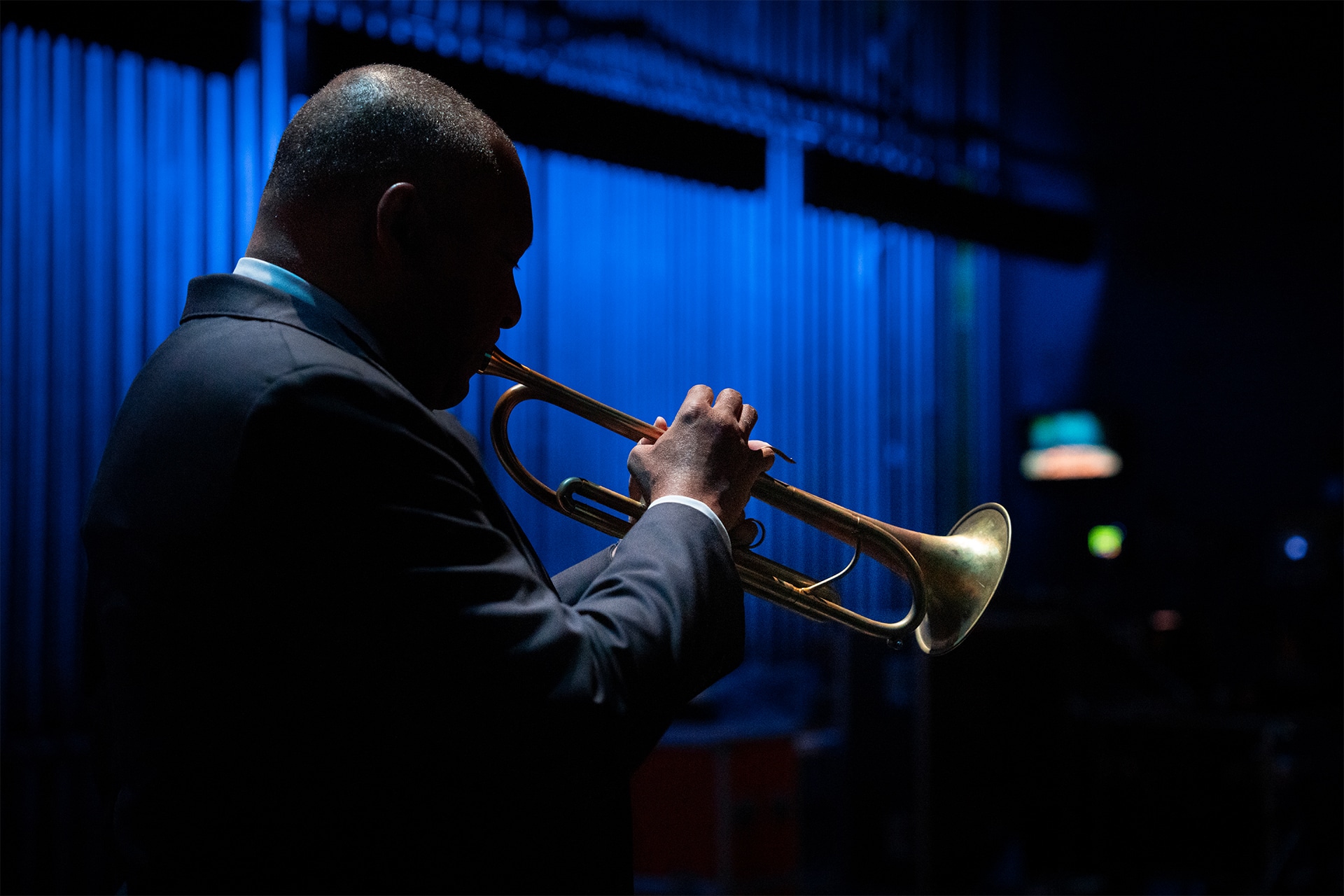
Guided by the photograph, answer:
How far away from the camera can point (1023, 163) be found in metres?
5.79

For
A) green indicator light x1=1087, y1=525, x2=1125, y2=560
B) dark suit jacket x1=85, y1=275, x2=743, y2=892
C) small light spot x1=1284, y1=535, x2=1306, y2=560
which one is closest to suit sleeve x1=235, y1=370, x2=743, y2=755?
dark suit jacket x1=85, y1=275, x2=743, y2=892

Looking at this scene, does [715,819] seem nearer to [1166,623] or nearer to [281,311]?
[1166,623]

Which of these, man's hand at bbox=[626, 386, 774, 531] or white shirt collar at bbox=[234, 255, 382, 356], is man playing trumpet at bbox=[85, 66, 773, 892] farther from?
man's hand at bbox=[626, 386, 774, 531]

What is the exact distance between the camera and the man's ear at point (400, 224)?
3.67ft

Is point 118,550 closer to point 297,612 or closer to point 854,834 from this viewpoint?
point 297,612

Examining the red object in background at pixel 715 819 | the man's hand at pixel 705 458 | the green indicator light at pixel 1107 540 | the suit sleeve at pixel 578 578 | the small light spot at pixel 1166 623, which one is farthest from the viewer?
the green indicator light at pixel 1107 540

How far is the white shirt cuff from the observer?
1.16 m

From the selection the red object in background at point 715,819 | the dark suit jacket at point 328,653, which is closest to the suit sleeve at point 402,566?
the dark suit jacket at point 328,653

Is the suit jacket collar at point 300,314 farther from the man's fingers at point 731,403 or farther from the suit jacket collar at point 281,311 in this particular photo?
the man's fingers at point 731,403

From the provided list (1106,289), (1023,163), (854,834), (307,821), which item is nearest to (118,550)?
(307,821)

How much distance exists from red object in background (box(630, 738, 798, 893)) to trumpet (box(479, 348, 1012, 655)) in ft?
8.23

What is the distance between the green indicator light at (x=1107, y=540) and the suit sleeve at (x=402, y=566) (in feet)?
18.0

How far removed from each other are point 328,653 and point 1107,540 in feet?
18.6

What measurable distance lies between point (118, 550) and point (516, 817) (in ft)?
1.52
